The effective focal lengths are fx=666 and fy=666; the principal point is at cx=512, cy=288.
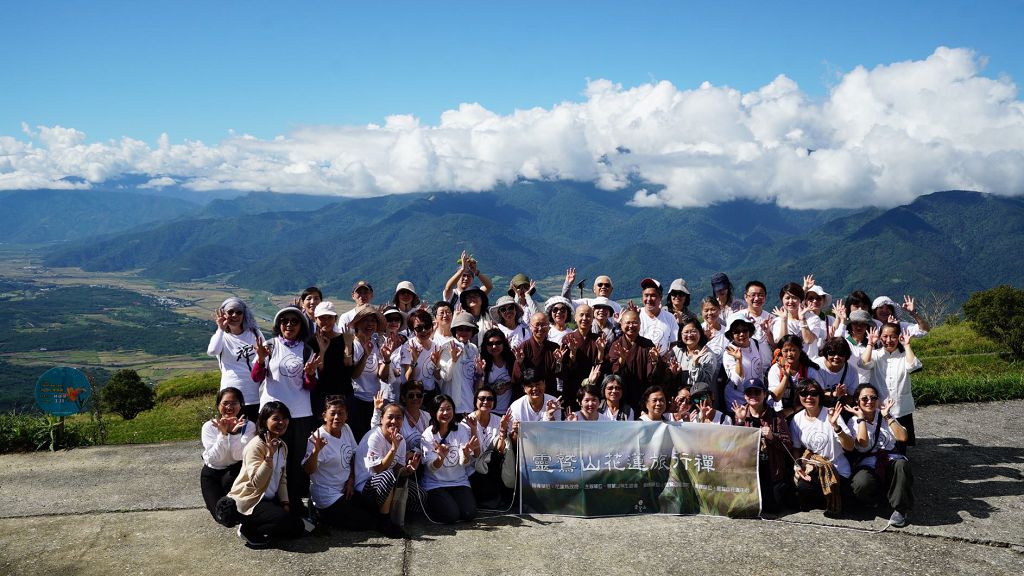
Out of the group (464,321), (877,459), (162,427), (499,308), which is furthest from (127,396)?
(877,459)

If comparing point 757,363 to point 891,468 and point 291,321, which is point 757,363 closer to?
point 891,468

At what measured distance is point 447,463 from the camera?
8023mm

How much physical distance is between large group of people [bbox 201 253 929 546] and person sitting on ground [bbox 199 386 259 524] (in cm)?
2

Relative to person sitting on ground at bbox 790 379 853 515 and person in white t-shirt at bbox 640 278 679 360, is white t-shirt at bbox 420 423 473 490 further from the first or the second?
person sitting on ground at bbox 790 379 853 515

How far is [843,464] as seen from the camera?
8086 mm

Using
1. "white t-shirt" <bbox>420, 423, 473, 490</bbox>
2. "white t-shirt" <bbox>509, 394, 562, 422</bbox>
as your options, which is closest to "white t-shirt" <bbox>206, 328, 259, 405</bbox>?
"white t-shirt" <bbox>420, 423, 473, 490</bbox>

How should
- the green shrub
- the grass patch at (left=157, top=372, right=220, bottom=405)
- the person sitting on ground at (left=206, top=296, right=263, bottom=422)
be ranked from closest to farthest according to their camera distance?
the person sitting on ground at (left=206, top=296, right=263, bottom=422), the green shrub, the grass patch at (left=157, top=372, right=220, bottom=405)

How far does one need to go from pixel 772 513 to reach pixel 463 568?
385 centimetres

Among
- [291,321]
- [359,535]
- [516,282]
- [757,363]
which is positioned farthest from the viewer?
[516,282]

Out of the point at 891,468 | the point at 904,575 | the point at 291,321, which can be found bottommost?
the point at 904,575

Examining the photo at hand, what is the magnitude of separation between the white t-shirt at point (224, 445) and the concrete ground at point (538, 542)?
89cm

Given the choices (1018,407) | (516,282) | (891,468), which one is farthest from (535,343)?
(1018,407)

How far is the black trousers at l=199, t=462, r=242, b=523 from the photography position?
25.1ft

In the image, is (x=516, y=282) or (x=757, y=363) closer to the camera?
(x=757, y=363)
